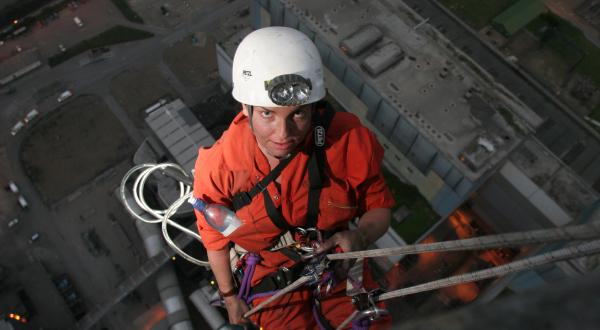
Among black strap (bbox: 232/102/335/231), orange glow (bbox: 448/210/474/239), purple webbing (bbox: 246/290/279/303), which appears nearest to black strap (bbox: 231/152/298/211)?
black strap (bbox: 232/102/335/231)

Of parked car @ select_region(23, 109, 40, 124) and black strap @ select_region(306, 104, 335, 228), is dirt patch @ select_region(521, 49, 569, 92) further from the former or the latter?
parked car @ select_region(23, 109, 40, 124)

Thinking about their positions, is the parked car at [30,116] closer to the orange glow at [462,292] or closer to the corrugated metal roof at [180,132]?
the corrugated metal roof at [180,132]

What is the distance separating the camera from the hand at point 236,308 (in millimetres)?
9578

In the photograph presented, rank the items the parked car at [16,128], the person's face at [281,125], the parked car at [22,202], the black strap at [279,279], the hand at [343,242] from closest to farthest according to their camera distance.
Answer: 1. the person's face at [281,125]
2. the hand at [343,242]
3. the black strap at [279,279]
4. the parked car at [22,202]
5. the parked car at [16,128]

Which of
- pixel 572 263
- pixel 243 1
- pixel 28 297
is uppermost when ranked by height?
pixel 243 1

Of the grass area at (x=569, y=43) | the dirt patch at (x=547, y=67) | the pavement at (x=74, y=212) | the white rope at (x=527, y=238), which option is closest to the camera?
the white rope at (x=527, y=238)

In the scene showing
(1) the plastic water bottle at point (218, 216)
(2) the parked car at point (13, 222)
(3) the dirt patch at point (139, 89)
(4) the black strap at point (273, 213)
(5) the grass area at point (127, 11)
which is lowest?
(4) the black strap at point (273, 213)

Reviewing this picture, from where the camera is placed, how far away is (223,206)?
8289mm

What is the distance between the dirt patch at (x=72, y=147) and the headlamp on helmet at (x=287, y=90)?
87.3ft

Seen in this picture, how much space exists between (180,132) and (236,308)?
19200 mm

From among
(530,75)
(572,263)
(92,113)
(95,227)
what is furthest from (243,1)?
(572,263)

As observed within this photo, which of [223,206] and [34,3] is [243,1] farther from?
[223,206]

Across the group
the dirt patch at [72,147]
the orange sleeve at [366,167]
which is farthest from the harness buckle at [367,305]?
the dirt patch at [72,147]

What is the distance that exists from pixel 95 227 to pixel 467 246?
2875 cm
